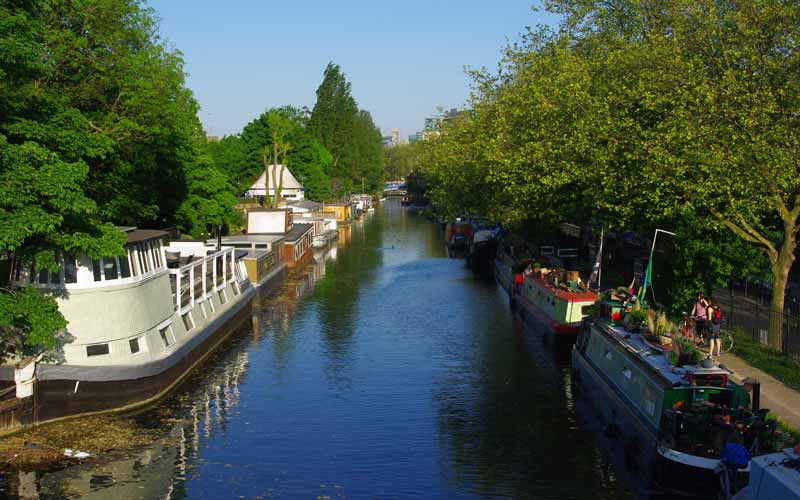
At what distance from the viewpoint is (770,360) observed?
1282 inches

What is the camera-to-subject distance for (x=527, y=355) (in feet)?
144

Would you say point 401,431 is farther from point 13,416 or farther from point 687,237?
point 687,237

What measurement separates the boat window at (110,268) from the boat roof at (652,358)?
61.3 ft

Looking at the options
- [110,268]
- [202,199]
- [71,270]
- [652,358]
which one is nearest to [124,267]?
[110,268]

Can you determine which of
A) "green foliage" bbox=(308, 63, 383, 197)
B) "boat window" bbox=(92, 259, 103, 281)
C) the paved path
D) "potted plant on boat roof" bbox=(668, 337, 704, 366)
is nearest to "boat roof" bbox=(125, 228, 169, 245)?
"boat window" bbox=(92, 259, 103, 281)

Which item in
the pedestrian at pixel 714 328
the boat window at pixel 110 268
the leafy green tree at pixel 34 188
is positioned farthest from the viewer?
the pedestrian at pixel 714 328

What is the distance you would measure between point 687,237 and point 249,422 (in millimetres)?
19989

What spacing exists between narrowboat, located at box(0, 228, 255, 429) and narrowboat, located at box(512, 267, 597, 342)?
19321mm

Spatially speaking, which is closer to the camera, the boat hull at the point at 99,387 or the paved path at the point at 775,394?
the paved path at the point at 775,394

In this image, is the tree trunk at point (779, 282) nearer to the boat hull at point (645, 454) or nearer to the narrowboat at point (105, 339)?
the boat hull at point (645, 454)

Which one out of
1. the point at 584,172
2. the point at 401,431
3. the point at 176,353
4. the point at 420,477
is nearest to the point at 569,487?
the point at 420,477

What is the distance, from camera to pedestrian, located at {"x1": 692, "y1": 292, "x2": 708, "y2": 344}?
34.6 meters

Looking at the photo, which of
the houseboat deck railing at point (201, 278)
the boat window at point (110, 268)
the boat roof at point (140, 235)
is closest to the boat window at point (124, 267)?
the boat window at point (110, 268)

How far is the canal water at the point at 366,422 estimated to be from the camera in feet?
83.6
